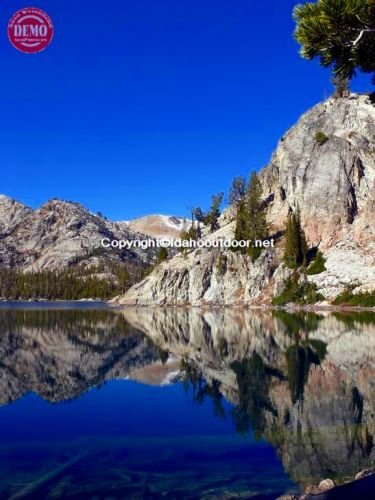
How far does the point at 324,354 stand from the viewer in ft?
119

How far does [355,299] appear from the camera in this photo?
9200 centimetres

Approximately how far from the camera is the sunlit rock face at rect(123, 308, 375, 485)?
1614cm

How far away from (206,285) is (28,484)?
117 meters

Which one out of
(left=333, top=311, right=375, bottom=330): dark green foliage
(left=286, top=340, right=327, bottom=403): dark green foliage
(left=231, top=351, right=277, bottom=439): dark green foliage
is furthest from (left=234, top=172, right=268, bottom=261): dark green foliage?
(left=231, top=351, right=277, bottom=439): dark green foliage

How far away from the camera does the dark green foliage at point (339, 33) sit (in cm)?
1031

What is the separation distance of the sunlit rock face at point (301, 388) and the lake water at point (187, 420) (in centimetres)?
7

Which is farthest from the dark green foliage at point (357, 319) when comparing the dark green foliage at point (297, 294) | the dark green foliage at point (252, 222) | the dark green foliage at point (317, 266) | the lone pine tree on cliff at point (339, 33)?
the dark green foliage at point (252, 222)

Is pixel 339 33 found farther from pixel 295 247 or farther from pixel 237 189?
pixel 237 189

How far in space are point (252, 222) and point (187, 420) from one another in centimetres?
10624

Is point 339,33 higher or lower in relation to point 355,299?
higher

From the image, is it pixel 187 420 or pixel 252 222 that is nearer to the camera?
pixel 187 420

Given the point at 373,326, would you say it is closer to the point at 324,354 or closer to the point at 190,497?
the point at 324,354

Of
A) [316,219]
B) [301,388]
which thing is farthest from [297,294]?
[301,388]

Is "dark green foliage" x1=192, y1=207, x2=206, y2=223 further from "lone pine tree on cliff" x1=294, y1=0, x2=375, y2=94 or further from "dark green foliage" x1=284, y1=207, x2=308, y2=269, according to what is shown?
"lone pine tree on cliff" x1=294, y1=0, x2=375, y2=94
